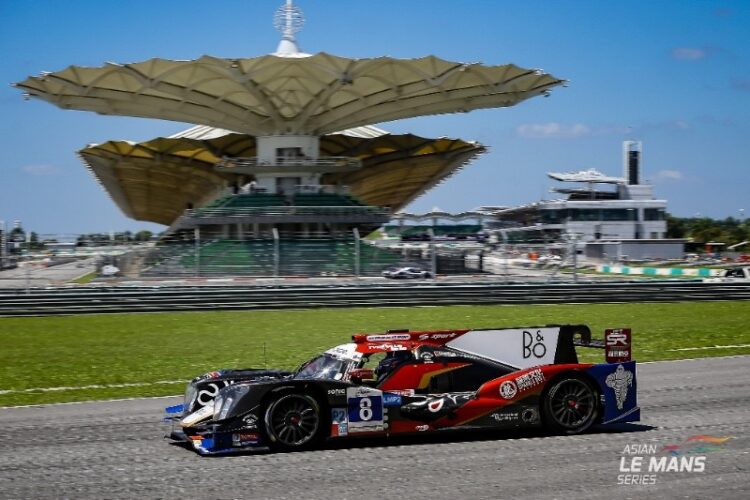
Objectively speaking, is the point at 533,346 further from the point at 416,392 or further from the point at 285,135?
the point at 285,135

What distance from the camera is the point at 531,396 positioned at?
10102 mm

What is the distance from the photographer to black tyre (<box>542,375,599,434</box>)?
10.1 m

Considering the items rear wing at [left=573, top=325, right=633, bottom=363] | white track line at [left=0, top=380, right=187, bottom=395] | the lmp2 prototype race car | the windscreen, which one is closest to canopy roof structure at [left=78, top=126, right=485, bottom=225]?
white track line at [left=0, top=380, right=187, bottom=395]

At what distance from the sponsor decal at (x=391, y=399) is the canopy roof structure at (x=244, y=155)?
61.2m

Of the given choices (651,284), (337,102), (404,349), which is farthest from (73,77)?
(404,349)

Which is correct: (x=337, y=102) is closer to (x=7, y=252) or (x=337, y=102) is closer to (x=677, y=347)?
(x=7, y=252)

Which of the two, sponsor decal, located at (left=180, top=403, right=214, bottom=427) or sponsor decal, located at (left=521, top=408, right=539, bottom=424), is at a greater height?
sponsor decal, located at (left=180, top=403, right=214, bottom=427)

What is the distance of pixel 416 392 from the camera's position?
988 centimetres

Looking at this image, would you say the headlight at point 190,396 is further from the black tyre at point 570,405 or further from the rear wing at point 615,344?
the rear wing at point 615,344

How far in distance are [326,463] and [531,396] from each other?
247 cm

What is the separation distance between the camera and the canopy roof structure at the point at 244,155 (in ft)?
250

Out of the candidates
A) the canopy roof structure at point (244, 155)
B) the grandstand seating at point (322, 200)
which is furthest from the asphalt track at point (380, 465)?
the canopy roof structure at point (244, 155)

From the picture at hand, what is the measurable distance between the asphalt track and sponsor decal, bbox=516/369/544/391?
1.73 feet

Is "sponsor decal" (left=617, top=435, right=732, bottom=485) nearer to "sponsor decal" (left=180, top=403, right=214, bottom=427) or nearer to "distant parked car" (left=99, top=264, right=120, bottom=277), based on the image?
"sponsor decal" (left=180, top=403, right=214, bottom=427)
